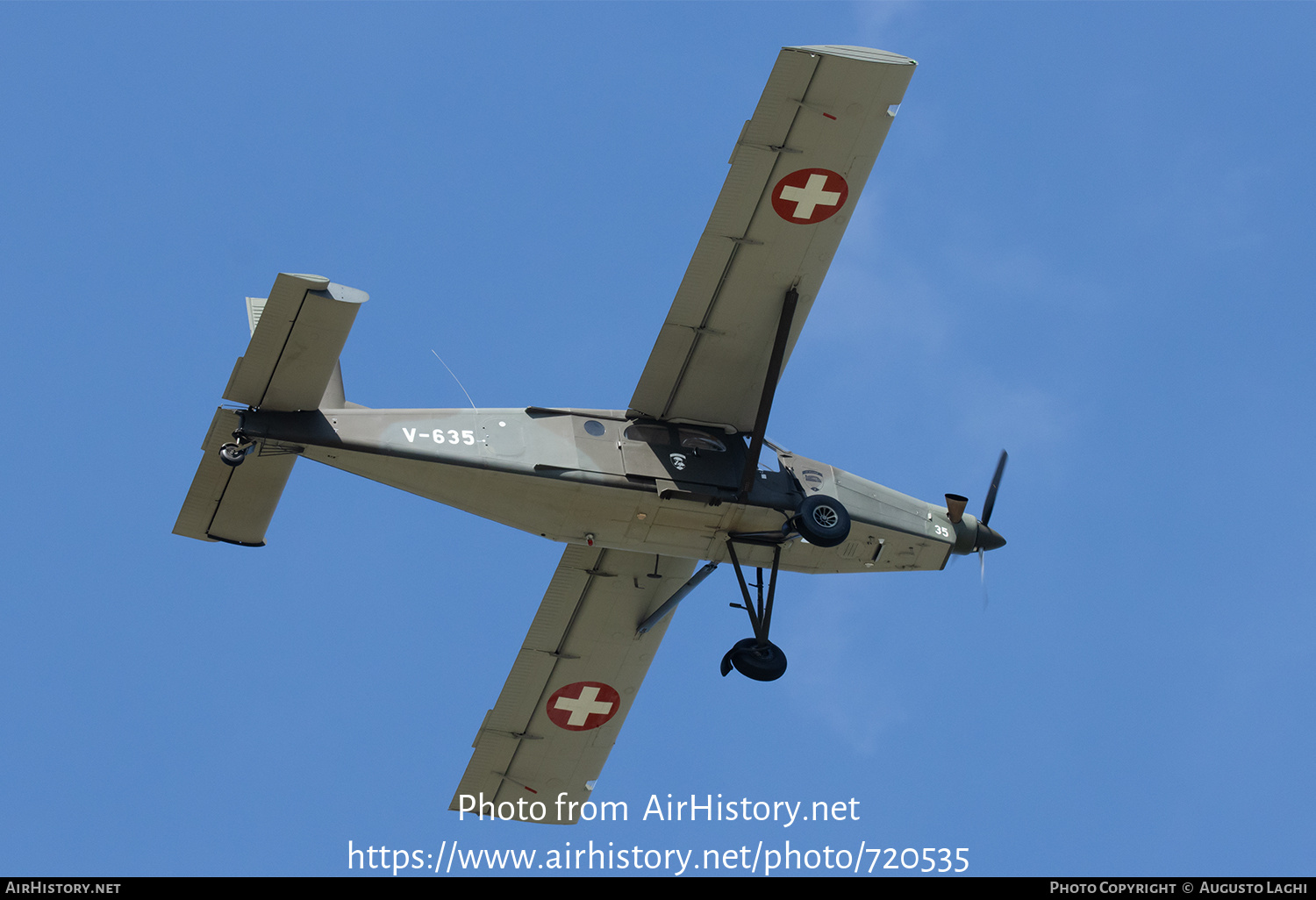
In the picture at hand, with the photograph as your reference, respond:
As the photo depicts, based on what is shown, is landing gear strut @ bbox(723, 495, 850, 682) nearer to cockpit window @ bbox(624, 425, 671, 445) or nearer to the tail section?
cockpit window @ bbox(624, 425, 671, 445)

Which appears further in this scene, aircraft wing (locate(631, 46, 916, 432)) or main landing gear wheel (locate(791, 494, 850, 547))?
main landing gear wheel (locate(791, 494, 850, 547))

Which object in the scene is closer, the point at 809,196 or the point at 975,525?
the point at 809,196

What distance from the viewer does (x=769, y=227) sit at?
16094 mm

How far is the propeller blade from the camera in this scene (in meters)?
19.1

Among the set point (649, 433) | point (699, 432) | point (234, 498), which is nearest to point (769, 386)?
point (699, 432)

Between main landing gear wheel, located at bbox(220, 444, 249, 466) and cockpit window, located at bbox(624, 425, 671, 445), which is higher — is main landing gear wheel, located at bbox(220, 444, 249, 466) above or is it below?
below

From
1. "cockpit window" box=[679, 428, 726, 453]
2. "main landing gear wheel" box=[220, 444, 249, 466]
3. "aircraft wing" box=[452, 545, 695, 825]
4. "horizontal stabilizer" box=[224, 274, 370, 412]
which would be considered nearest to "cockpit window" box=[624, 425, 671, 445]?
"cockpit window" box=[679, 428, 726, 453]

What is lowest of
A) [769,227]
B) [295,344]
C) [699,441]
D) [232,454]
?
[232,454]

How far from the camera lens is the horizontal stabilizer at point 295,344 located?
14.9 m

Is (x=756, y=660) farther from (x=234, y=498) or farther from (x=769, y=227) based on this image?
(x=234, y=498)

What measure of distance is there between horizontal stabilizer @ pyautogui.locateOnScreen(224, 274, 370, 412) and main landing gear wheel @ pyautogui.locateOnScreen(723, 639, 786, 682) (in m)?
5.18

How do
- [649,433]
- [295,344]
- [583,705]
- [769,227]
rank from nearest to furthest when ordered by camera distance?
1. [295,344]
2. [769,227]
3. [649,433]
4. [583,705]

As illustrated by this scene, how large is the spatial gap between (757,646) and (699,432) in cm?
240
